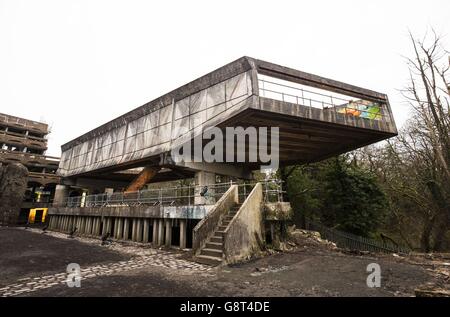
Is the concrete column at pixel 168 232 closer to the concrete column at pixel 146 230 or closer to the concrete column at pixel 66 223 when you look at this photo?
the concrete column at pixel 146 230

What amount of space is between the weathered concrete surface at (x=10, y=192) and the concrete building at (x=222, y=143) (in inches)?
562

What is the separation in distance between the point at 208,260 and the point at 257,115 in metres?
8.29

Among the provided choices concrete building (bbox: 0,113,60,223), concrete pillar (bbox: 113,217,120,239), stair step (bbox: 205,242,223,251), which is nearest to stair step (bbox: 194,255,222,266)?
stair step (bbox: 205,242,223,251)

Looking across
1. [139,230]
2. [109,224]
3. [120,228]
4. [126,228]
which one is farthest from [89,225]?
[139,230]

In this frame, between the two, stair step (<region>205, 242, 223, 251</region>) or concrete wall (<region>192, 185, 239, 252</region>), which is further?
concrete wall (<region>192, 185, 239, 252</region>)

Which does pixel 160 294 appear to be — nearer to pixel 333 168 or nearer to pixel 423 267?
pixel 423 267

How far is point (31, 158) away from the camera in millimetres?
46250

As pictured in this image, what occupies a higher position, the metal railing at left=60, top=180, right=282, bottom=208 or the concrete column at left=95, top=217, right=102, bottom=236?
the metal railing at left=60, top=180, right=282, bottom=208

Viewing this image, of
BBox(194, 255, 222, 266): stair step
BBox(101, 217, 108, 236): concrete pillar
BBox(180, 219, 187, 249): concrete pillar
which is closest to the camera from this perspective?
BBox(194, 255, 222, 266): stair step

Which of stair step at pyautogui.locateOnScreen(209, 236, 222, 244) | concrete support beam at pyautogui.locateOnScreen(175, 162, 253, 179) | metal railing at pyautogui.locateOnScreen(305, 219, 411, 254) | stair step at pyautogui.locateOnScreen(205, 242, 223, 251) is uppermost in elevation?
concrete support beam at pyautogui.locateOnScreen(175, 162, 253, 179)

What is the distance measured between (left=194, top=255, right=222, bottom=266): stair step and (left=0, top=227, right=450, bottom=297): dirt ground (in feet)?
1.06

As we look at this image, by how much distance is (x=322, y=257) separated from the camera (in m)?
10.2

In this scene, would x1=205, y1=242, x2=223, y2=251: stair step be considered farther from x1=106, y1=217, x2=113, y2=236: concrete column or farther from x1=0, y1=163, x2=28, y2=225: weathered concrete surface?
x1=0, y1=163, x2=28, y2=225: weathered concrete surface

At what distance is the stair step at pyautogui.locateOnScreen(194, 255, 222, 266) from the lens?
9268mm
